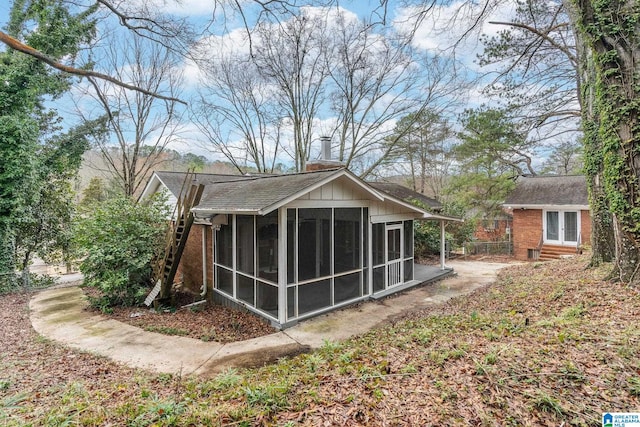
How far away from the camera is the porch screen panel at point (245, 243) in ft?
25.3

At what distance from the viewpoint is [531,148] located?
16719mm

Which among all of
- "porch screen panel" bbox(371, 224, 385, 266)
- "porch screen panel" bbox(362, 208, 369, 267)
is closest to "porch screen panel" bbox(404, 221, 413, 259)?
"porch screen panel" bbox(371, 224, 385, 266)

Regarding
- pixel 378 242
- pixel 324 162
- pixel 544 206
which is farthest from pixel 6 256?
pixel 544 206

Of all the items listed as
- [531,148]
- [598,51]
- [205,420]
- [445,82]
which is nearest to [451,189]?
[531,148]

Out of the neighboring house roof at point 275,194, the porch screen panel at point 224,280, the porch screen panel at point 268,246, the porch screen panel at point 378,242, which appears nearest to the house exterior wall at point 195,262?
the porch screen panel at point 224,280

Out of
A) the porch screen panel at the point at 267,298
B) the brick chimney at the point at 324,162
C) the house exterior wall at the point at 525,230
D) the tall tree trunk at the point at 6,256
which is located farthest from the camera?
the house exterior wall at the point at 525,230

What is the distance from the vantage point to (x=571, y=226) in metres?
15.9

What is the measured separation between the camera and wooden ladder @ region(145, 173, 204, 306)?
8.39m

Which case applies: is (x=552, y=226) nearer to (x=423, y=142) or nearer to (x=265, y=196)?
(x=423, y=142)

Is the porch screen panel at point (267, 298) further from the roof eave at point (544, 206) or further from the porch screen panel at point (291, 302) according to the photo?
the roof eave at point (544, 206)

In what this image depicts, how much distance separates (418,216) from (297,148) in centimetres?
1109

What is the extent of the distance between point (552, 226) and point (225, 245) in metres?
17.7

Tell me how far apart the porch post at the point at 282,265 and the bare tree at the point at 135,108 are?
1260 centimetres

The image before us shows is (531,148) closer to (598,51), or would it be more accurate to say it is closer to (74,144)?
(598,51)
